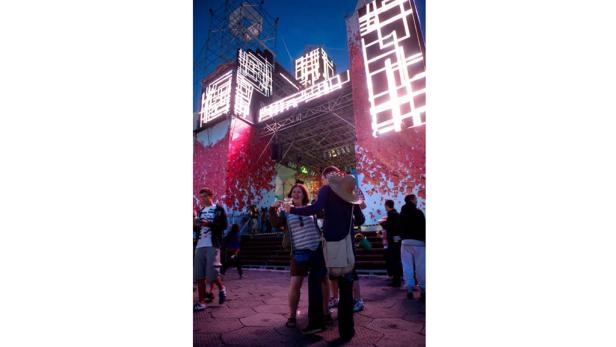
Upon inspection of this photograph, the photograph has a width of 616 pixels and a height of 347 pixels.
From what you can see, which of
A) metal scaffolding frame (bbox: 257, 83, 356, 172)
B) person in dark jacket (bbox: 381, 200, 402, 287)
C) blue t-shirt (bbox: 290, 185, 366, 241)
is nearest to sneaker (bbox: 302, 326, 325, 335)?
blue t-shirt (bbox: 290, 185, 366, 241)

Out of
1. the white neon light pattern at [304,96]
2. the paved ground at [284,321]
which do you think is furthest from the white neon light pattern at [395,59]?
the paved ground at [284,321]

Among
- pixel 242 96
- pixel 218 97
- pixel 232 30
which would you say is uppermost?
pixel 242 96

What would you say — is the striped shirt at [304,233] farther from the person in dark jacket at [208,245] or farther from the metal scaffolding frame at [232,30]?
the metal scaffolding frame at [232,30]

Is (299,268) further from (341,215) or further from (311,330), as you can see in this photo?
(341,215)

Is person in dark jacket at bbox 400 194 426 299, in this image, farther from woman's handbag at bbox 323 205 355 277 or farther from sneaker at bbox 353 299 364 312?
woman's handbag at bbox 323 205 355 277

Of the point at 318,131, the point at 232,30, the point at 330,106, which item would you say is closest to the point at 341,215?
the point at 232,30

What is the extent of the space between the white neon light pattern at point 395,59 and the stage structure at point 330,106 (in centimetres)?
1

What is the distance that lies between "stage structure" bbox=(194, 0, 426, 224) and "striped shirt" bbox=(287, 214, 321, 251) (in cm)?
220

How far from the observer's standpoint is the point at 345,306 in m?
1.57

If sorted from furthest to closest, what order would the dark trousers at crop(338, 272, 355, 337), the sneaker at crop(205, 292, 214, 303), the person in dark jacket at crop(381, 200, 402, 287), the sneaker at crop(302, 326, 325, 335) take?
the person in dark jacket at crop(381, 200, 402, 287)
the sneaker at crop(205, 292, 214, 303)
the sneaker at crop(302, 326, 325, 335)
the dark trousers at crop(338, 272, 355, 337)

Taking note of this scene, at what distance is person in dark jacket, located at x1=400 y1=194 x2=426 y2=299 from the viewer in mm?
2426

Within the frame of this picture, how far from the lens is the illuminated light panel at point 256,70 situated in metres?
4.51

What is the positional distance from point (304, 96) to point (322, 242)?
19.8ft
